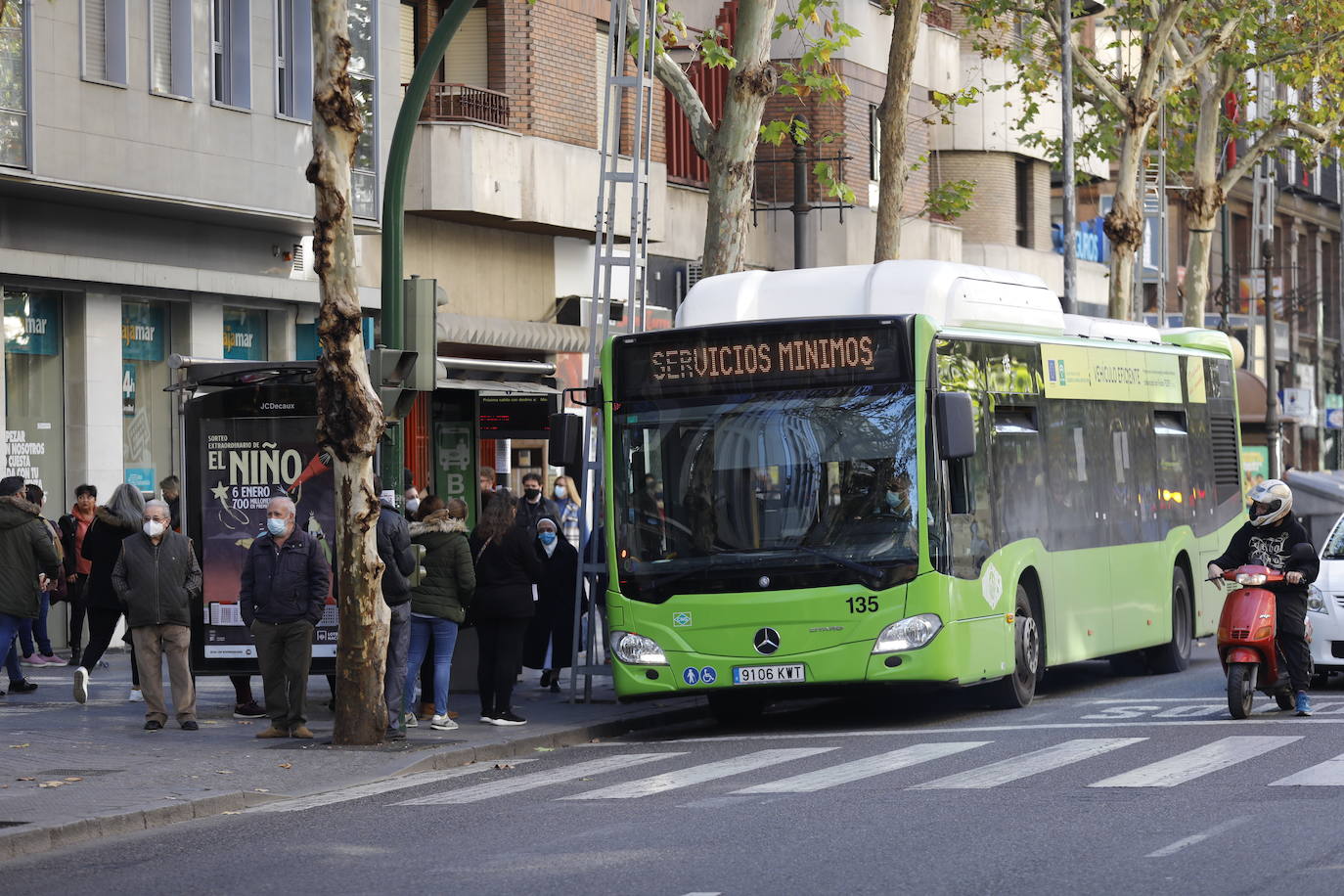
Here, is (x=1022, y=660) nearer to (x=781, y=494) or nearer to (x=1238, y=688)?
(x=1238, y=688)

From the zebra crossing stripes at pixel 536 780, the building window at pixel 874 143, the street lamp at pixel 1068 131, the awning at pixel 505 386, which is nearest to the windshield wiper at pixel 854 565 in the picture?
the zebra crossing stripes at pixel 536 780

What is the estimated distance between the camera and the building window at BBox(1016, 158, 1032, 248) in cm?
4634

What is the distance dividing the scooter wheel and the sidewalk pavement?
4.25m

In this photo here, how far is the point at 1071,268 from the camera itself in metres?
37.7

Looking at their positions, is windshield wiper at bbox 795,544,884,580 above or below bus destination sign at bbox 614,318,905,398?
below

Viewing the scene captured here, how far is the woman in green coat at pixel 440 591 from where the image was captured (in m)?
15.8

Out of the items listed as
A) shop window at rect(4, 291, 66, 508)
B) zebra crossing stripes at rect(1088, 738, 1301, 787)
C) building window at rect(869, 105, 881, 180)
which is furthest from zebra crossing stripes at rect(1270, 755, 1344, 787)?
building window at rect(869, 105, 881, 180)

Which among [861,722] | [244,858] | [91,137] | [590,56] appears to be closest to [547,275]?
[590,56]

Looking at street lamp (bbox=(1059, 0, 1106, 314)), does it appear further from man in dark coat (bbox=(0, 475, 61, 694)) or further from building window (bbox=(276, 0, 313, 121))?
man in dark coat (bbox=(0, 475, 61, 694))

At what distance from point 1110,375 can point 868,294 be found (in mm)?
3625

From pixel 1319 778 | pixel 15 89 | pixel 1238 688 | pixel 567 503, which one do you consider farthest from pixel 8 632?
pixel 1319 778

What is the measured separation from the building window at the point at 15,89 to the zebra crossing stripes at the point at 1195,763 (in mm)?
12473

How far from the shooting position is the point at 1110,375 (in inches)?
762

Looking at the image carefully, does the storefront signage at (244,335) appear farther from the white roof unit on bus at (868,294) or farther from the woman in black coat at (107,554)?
the white roof unit on bus at (868,294)
